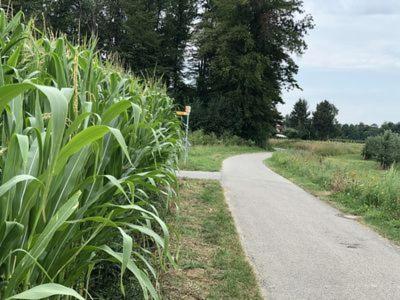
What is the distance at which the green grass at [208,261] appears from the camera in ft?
14.2

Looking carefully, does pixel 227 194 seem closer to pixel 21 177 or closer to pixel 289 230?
pixel 289 230

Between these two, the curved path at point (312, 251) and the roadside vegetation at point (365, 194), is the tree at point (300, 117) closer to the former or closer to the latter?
the roadside vegetation at point (365, 194)

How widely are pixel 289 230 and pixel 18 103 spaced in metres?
6.01

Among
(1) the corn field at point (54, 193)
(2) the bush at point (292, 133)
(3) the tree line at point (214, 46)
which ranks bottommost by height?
(2) the bush at point (292, 133)

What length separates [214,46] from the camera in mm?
43438

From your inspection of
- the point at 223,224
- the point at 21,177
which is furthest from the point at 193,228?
the point at 21,177

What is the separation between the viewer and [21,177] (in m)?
1.72

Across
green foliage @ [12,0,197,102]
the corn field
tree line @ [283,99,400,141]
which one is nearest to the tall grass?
the corn field

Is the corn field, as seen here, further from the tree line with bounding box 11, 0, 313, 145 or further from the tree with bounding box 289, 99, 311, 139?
the tree with bounding box 289, 99, 311, 139

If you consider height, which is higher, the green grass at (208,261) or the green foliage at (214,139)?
the green grass at (208,261)

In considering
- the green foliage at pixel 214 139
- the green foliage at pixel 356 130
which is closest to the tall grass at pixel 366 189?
the green foliage at pixel 214 139

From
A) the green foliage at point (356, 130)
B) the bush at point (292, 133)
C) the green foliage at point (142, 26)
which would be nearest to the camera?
the green foliage at point (142, 26)

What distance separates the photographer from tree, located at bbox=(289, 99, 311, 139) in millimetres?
78875

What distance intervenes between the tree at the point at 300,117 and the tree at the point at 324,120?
1.72 meters
